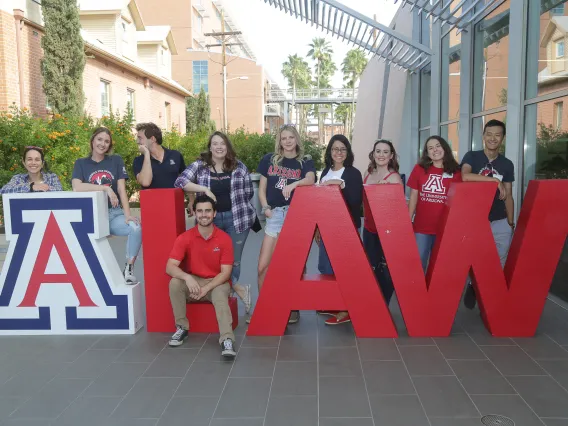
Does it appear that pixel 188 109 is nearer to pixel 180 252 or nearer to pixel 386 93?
pixel 386 93

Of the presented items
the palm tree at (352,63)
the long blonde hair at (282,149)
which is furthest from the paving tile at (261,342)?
the palm tree at (352,63)

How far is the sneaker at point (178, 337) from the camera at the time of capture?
416 cm

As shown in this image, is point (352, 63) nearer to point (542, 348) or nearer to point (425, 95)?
point (425, 95)

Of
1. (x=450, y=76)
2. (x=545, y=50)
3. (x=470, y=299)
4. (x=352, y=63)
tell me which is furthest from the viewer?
(x=352, y=63)

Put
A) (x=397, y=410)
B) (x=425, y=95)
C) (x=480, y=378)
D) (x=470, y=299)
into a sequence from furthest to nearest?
→ 1. (x=425, y=95)
2. (x=470, y=299)
3. (x=480, y=378)
4. (x=397, y=410)

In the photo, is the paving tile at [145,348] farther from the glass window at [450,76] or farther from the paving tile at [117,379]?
the glass window at [450,76]

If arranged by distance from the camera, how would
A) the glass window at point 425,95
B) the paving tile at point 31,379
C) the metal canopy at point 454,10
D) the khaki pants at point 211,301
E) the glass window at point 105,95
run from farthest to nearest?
the glass window at point 105,95
the glass window at point 425,95
the metal canopy at point 454,10
the khaki pants at point 211,301
the paving tile at point 31,379

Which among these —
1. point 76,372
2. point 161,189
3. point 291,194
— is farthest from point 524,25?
point 76,372

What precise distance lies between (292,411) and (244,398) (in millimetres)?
344

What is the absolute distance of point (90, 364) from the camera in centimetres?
384

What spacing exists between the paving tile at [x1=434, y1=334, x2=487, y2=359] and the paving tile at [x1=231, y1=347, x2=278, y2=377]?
1316 millimetres

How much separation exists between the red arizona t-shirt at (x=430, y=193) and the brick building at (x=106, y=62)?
1084 cm

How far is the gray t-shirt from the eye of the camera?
4.73 metres

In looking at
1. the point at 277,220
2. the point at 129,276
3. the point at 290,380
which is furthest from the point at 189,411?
the point at 129,276
